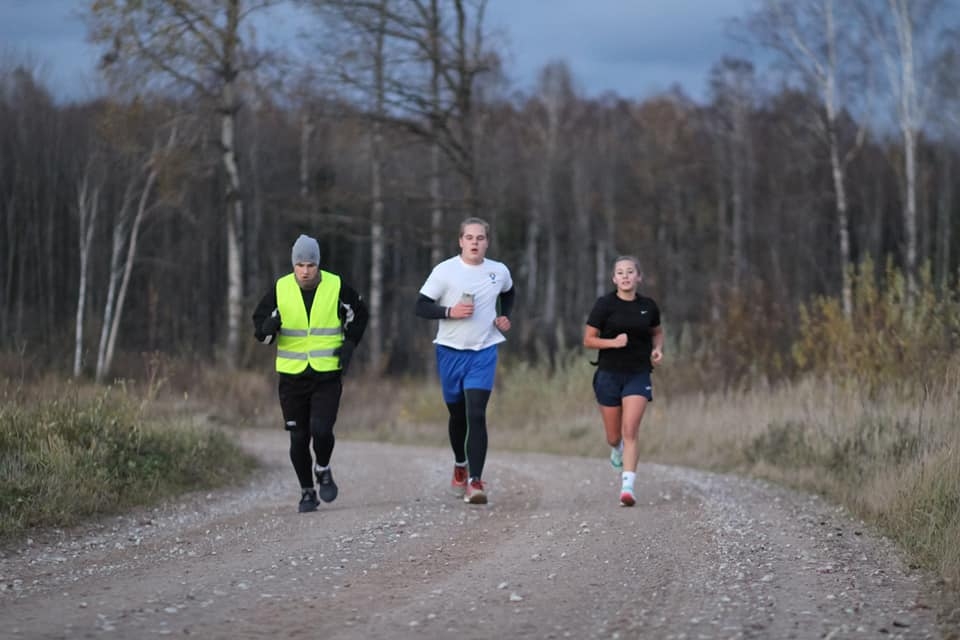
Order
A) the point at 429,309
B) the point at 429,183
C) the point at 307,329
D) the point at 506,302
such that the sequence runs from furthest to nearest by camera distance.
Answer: the point at 429,183 < the point at 506,302 < the point at 429,309 < the point at 307,329

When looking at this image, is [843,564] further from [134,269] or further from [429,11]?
[134,269]

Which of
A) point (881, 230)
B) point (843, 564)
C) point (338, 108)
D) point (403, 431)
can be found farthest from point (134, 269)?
point (843, 564)

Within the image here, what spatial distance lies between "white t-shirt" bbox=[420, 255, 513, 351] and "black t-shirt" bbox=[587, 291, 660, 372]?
82 cm

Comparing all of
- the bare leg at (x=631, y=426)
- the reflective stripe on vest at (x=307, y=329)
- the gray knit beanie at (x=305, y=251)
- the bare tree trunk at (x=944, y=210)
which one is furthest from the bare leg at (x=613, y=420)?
the bare tree trunk at (x=944, y=210)

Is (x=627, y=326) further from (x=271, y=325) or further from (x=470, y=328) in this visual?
(x=271, y=325)

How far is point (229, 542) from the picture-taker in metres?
8.07

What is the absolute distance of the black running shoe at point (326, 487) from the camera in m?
9.85

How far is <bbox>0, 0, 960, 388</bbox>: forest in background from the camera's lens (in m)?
25.0

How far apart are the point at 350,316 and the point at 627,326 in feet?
7.42

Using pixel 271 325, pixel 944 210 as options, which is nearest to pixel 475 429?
pixel 271 325

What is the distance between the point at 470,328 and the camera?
10273 millimetres

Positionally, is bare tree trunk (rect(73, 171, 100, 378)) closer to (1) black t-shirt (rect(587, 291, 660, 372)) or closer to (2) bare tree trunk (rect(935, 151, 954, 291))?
(1) black t-shirt (rect(587, 291, 660, 372))

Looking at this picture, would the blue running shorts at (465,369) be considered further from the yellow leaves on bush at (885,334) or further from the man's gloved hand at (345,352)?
the yellow leaves on bush at (885,334)

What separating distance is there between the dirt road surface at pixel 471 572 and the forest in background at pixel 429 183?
4533 mm
